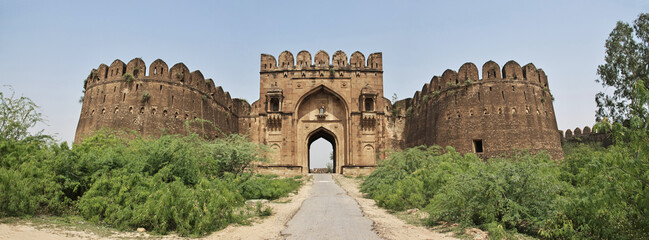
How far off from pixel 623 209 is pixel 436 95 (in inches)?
802

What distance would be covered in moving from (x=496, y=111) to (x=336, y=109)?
33.0 feet

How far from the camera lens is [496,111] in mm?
22516

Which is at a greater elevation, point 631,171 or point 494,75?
point 494,75

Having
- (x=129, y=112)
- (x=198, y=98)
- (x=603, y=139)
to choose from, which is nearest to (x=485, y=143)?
(x=603, y=139)

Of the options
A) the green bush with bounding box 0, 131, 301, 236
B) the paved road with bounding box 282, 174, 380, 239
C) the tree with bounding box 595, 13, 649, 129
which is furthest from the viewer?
the tree with bounding box 595, 13, 649, 129

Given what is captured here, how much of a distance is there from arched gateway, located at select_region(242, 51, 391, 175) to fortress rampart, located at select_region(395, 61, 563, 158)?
14.3 feet

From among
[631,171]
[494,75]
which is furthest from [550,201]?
[494,75]

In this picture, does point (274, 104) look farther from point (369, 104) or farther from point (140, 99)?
point (140, 99)

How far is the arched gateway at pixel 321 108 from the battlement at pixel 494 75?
194 inches

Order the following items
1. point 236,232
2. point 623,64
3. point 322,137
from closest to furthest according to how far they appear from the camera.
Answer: point 236,232, point 623,64, point 322,137

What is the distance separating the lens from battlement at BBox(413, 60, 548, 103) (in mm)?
22844

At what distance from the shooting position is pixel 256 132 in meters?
27.5

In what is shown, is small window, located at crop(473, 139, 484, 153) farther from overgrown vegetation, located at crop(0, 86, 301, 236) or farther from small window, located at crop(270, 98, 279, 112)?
overgrown vegetation, located at crop(0, 86, 301, 236)

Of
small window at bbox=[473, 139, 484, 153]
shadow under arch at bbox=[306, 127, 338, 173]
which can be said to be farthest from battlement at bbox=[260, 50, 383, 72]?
small window at bbox=[473, 139, 484, 153]
